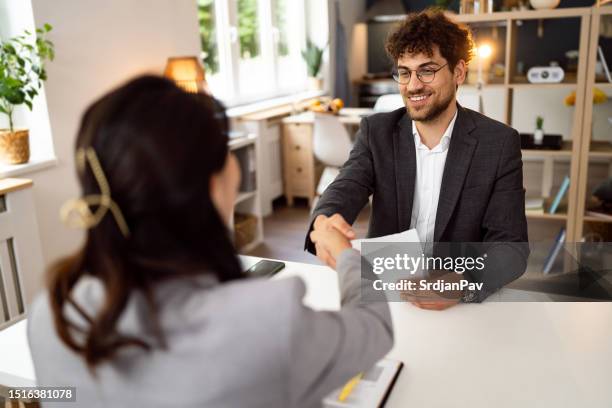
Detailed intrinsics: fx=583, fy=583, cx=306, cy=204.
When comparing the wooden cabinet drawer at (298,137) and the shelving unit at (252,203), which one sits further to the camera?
the wooden cabinet drawer at (298,137)

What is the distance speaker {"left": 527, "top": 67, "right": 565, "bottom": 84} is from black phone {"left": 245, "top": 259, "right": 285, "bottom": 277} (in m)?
2.18

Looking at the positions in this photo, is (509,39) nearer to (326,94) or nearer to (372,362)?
(372,362)

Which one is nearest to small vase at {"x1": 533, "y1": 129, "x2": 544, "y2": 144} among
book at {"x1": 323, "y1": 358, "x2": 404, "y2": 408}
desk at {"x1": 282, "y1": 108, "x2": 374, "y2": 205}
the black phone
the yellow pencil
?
desk at {"x1": 282, "y1": 108, "x2": 374, "y2": 205}

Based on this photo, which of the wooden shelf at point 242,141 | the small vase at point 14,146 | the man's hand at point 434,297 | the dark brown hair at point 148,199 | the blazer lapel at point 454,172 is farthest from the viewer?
the wooden shelf at point 242,141

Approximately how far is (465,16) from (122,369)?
292cm

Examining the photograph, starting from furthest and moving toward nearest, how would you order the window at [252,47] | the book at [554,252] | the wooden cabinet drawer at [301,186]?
1. the wooden cabinet drawer at [301,186]
2. the window at [252,47]
3. the book at [554,252]

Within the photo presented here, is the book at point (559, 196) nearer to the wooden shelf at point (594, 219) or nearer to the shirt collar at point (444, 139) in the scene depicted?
the wooden shelf at point (594, 219)

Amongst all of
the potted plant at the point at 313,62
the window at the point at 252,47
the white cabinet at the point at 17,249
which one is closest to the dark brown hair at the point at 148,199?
the white cabinet at the point at 17,249

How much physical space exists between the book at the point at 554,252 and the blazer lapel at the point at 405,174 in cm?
187

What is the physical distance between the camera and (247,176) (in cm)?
421

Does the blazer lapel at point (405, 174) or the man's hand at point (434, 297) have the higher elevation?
the blazer lapel at point (405, 174)

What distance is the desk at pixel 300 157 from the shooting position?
4930 mm

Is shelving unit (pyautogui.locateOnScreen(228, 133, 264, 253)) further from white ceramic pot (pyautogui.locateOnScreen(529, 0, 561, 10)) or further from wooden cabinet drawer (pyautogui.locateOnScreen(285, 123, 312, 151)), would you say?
white ceramic pot (pyautogui.locateOnScreen(529, 0, 561, 10))

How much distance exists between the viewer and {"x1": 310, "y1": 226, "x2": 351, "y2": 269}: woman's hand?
1203mm
